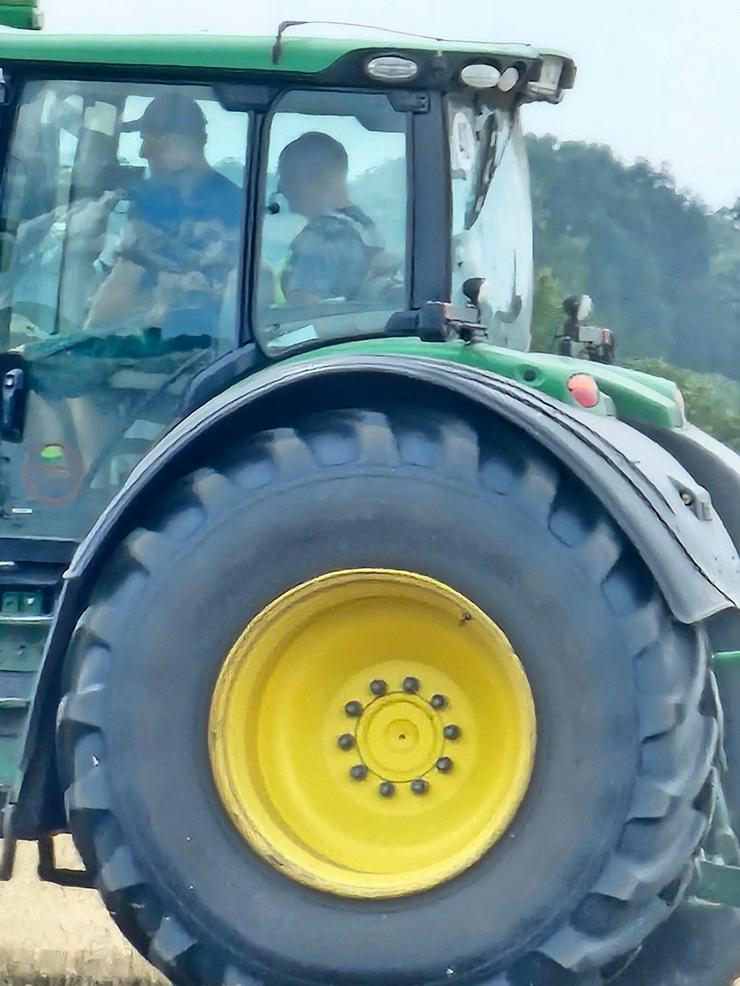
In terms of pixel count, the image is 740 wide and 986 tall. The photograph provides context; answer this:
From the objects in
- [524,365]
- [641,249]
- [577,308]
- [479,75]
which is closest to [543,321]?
[577,308]

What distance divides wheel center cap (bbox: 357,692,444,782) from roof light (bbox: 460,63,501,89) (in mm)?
1610

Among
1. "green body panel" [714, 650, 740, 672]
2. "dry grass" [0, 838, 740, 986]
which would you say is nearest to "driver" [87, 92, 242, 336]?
"green body panel" [714, 650, 740, 672]

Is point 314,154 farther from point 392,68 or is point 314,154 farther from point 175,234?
point 175,234

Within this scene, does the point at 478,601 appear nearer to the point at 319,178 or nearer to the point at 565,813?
the point at 565,813

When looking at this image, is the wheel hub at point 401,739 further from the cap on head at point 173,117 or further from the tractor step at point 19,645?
the cap on head at point 173,117

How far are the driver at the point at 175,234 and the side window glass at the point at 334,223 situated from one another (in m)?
0.13

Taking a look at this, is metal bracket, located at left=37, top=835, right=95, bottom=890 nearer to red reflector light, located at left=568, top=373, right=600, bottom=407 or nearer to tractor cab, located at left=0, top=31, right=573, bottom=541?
tractor cab, located at left=0, top=31, right=573, bottom=541

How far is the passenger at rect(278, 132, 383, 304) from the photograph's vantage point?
14.1 ft

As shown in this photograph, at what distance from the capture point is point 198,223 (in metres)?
4.36

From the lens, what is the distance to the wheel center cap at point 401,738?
3.69 meters

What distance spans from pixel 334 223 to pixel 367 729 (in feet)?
4.42

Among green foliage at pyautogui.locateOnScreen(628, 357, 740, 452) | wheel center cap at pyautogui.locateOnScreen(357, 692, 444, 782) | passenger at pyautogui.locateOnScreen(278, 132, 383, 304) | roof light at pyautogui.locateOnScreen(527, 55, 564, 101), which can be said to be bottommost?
wheel center cap at pyautogui.locateOnScreen(357, 692, 444, 782)

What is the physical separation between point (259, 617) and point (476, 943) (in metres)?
0.83

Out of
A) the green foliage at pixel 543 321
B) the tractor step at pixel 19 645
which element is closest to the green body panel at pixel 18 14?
the tractor step at pixel 19 645
